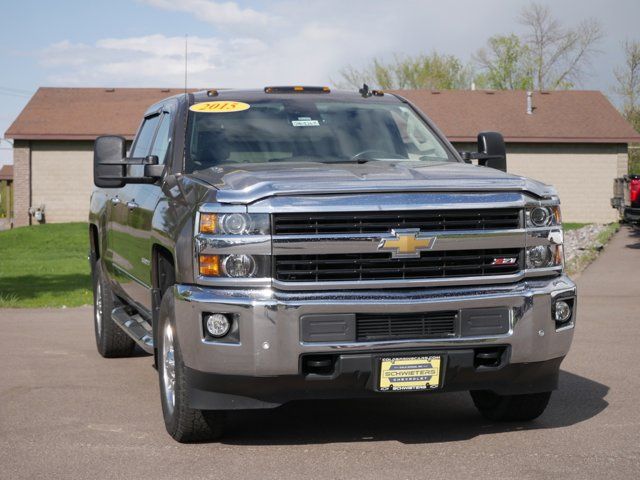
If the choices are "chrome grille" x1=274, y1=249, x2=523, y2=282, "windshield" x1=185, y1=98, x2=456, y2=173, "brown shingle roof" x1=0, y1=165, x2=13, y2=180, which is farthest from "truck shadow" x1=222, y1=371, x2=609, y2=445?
"brown shingle roof" x1=0, y1=165, x2=13, y2=180

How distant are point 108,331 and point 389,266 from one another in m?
4.66

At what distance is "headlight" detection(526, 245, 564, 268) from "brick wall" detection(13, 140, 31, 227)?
130ft

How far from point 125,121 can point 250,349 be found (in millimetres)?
39864

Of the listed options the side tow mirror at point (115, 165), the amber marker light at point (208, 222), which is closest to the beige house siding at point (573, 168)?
the side tow mirror at point (115, 165)

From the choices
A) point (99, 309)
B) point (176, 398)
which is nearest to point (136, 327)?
point (99, 309)

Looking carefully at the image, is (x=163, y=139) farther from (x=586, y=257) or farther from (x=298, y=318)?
(x=586, y=257)

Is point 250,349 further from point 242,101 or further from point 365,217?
point 242,101

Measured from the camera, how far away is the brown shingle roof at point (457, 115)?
43500mm

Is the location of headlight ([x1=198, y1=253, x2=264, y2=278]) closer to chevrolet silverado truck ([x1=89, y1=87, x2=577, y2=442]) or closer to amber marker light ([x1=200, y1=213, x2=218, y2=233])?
chevrolet silverado truck ([x1=89, y1=87, x2=577, y2=442])

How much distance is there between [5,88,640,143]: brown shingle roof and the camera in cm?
4350

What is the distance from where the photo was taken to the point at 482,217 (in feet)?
20.5

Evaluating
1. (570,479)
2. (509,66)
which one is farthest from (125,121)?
(570,479)

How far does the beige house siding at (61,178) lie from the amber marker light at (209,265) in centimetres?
3877

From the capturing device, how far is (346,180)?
616 cm
